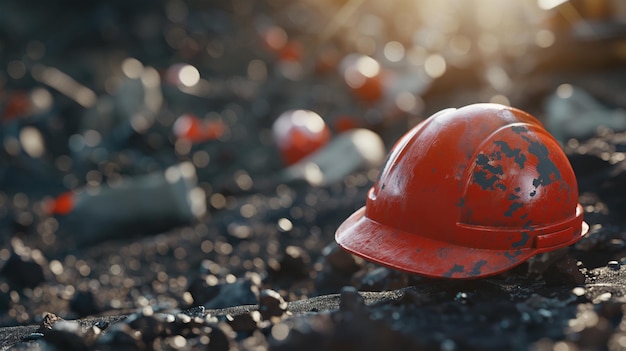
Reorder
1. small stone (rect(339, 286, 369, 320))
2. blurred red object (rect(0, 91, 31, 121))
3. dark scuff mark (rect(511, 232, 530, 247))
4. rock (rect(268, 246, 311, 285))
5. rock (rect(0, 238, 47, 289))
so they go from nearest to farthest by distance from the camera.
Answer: small stone (rect(339, 286, 369, 320))
dark scuff mark (rect(511, 232, 530, 247))
rock (rect(268, 246, 311, 285))
rock (rect(0, 238, 47, 289))
blurred red object (rect(0, 91, 31, 121))

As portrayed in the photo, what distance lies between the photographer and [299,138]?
10.5 meters

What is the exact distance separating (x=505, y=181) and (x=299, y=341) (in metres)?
1.37

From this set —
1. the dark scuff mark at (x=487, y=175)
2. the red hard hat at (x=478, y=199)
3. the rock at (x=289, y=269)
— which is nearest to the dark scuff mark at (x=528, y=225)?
the red hard hat at (x=478, y=199)

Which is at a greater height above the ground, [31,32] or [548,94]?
[548,94]

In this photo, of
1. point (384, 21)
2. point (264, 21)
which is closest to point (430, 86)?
point (264, 21)

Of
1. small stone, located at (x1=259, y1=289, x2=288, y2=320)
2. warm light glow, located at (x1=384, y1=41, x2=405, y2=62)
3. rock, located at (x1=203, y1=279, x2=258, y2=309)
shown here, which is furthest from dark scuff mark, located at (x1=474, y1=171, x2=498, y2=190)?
warm light glow, located at (x1=384, y1=41, x2=405, y2=62)

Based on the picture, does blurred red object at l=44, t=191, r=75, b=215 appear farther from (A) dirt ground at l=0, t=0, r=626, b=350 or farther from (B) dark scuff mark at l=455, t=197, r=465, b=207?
(B) dark scuff mark at l=455, t=197, r=465, b=207

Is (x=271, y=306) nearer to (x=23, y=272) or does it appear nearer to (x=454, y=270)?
(x=454, y=270)

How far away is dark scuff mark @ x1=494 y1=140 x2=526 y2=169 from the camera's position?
356 centimetres

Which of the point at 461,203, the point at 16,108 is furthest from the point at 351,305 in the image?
the point at 16,108

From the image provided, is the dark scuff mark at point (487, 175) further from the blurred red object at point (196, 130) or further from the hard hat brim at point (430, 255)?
the blurred red object at point (196, 130)

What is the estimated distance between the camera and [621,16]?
11.9 m

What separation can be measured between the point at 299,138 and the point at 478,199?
7.09 m

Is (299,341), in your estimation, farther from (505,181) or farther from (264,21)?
(264,21)
